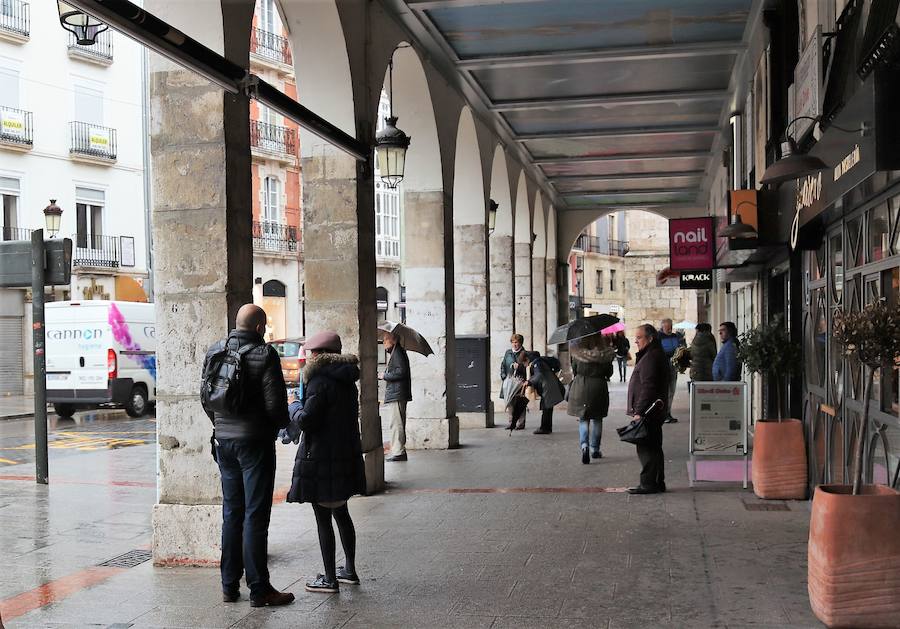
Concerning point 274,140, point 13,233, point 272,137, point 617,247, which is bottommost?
point 13,233

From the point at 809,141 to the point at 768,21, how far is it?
286 cm

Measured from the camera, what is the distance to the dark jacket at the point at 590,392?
11.2m

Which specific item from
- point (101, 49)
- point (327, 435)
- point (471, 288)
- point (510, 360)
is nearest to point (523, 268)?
point (471, 288)

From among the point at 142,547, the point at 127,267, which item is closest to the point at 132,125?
the point at 127,267

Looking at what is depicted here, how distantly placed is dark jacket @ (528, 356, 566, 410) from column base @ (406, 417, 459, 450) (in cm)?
202

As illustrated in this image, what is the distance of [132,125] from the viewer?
33438mm

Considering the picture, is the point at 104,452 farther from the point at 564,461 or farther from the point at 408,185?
the point at 564,461

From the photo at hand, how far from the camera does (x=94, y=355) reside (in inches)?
747

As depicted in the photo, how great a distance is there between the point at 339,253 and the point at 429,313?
387cm

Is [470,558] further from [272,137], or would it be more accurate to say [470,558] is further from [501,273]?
[272,137]

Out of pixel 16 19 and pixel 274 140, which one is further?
pixel 274 140

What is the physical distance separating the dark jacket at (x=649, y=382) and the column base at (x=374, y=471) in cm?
240

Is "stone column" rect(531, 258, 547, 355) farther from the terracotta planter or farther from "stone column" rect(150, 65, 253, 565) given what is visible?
"stone column" rect(150, 65, 253, 565)

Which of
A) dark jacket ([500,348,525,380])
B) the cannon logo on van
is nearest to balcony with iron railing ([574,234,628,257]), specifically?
the cannon logo on van
